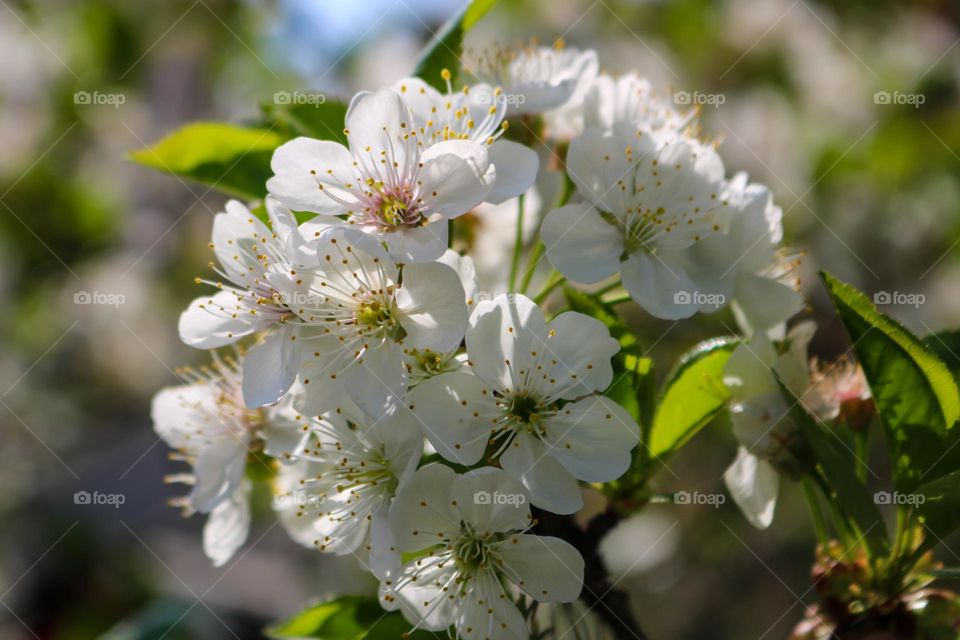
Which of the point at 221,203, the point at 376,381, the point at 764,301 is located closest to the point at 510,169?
the point at 376,381

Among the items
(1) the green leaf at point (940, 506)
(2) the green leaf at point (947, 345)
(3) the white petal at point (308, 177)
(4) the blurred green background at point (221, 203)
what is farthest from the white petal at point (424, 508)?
(4) the blurred green background at point (221, 203)

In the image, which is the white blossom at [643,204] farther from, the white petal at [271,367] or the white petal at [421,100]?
the white petal at [271,367]

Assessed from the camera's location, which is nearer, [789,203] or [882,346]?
[882,346]

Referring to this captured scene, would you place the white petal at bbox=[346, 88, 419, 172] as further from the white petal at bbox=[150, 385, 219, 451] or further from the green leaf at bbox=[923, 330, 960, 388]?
the green leaf at bbox=[923, 330, 960, 388]

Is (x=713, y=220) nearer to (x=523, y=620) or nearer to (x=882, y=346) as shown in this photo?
(x=882, y=346)

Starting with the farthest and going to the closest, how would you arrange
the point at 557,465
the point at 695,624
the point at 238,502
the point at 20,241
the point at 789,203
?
the point at 20,241 → the point at 695,624 → the point at 789,203 → the point at 238,502 → the point at 557,465

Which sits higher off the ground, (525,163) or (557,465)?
(525,163)

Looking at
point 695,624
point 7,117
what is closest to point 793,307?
point 695,624

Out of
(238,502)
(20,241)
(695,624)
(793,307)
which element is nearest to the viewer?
(793,307)
